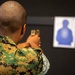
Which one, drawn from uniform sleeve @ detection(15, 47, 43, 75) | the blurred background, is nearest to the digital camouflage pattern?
uniform sleeve @ detection(15, 47, 43, 75)

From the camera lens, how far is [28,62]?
98cm

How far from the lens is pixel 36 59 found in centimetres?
100

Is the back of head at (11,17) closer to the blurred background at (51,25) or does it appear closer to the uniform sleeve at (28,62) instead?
the uniform sleeve at (28,62)

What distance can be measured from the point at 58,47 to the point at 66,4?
59cm

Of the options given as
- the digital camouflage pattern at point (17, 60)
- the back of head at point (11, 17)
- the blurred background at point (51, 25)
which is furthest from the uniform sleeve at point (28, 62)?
the blurred background at point (51, 25)

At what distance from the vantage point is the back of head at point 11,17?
40.1 inches

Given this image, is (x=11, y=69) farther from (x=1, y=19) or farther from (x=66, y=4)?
(x=66, y=4)

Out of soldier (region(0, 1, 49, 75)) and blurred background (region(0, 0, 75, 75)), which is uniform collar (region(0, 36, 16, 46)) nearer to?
soldier (region(0, 1, 49, 75))

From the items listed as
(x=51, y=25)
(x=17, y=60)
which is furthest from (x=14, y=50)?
(x=51, y=25)

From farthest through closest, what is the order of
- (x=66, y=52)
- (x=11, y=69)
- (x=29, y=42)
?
1. (x=66, y=52)
2. (x=29, y=42)
3. (x=11, y=69)

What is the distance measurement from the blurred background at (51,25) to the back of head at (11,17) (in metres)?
1.95

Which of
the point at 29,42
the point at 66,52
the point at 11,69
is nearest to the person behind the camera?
the point at 11,69

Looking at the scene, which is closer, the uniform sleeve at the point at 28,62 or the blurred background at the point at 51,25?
the uniform sleeve at the point at 28,62

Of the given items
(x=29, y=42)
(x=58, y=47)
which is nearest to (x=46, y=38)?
(x=58, y=47)
